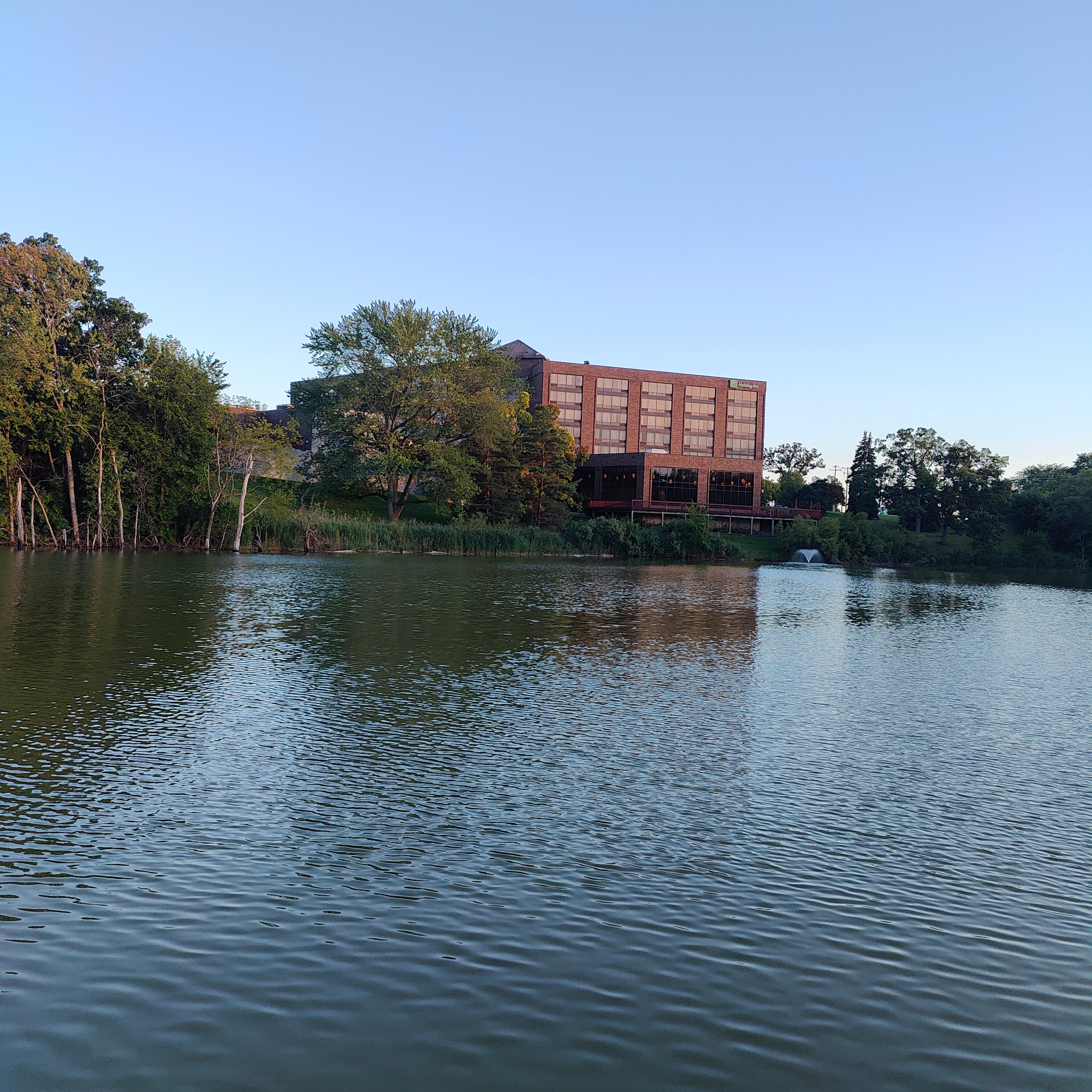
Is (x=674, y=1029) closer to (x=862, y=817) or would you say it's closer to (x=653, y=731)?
(x=862, y=817)

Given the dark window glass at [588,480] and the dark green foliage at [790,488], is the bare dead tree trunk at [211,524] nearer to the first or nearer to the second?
the dark window glass at [588,480]

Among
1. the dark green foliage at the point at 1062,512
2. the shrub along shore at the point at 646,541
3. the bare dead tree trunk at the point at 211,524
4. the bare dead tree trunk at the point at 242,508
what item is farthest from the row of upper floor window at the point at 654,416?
the bare dead tree trunk at the point at 211,524

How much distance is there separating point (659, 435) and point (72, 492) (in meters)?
91.5

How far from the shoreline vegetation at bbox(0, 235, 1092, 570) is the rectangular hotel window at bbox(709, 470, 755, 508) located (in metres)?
8.28

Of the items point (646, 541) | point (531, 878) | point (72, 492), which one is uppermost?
point (72, 492)

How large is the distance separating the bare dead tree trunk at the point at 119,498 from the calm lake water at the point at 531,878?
42.1 m

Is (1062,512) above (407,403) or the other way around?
the other way around

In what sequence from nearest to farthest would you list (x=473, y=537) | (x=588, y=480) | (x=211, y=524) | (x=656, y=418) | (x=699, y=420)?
(x=211, y=524), (x=473, y=537), (x=588, y=480), (x=656, y=418), (x=699, y=420)

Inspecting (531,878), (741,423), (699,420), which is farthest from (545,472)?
(531,878)

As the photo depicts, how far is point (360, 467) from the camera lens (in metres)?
76.8

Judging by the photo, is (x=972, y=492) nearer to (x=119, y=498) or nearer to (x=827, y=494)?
(x=827, y=494)

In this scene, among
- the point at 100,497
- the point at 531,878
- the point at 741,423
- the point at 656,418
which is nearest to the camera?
the point at 531,878

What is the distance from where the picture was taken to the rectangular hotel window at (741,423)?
136 metres

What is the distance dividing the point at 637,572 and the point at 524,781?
146 ft
